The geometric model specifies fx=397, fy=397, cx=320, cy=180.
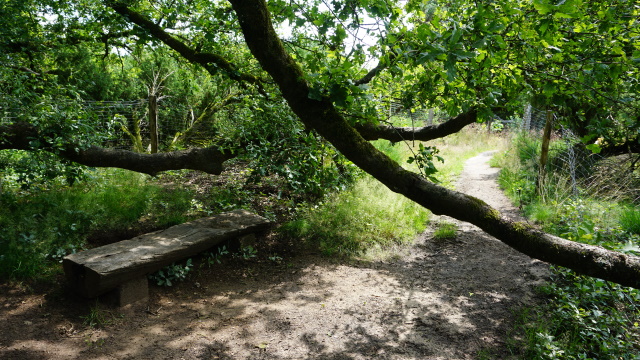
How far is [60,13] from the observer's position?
6422mm

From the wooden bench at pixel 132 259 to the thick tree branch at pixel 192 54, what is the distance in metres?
2.20

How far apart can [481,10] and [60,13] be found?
22.0 ft

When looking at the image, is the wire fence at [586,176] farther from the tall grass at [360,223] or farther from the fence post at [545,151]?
the tall grass at [360,223]

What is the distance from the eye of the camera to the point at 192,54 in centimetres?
613

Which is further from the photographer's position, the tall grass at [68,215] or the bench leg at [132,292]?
the tall grass at [68,215]

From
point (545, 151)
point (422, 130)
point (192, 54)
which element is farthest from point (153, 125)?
point (545, 151)

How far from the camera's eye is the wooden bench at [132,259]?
12.6ft

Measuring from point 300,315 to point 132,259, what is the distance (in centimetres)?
182

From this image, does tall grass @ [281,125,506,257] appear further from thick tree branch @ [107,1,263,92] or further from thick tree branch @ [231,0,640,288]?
thick tree branch @ [231,0,640,288]

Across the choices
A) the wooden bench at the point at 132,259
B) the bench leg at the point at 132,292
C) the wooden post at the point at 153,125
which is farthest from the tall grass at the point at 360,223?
the wooden post at the point at 153,125

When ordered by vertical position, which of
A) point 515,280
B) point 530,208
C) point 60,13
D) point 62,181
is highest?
point 60,13

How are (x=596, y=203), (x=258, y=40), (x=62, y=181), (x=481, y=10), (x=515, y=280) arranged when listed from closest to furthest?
(x=481, y=10), (x=258, y=40), (x=515, y=280), (x=596, y=203), (x=62, y=181)

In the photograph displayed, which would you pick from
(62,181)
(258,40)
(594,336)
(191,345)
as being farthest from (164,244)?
(594,336)

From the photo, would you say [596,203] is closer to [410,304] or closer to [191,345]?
[410,304]
